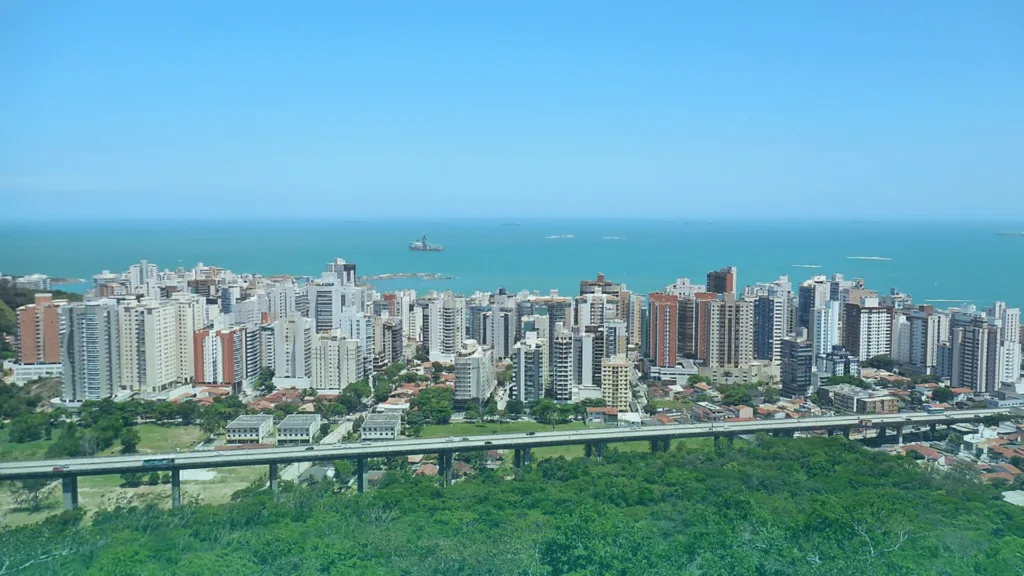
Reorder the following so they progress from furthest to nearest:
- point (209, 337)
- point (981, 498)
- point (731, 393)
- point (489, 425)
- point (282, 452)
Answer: point (209, 337), point (731, 393), point (489, 425), point (282, 452), point (981, 498)

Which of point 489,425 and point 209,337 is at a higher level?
point 209,337

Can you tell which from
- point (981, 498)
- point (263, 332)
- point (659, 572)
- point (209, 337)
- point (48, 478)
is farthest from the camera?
point (263, 332)

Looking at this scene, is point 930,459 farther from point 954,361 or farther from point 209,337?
point 209,337

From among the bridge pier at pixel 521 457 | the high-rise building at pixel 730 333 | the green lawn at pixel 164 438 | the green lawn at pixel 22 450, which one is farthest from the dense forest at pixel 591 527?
the high-rise building at pixel 730 333

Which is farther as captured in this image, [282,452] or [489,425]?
[489,425]

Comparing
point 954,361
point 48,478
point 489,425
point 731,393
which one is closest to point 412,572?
point 48,478

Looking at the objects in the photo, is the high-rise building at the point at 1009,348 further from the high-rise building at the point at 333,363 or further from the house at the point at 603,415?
the high-rise building at the point at 333,363

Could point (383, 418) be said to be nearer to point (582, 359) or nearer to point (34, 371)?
point (582, 359)
